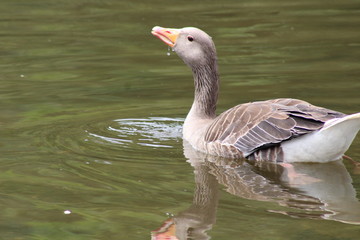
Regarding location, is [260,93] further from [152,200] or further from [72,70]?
[152,200]

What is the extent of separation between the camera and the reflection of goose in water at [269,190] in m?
6.91

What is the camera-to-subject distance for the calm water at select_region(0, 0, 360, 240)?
7.03m

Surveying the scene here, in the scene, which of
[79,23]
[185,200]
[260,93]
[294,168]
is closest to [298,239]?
[185,200]

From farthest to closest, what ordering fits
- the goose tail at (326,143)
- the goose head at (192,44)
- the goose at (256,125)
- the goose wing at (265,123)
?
the goose head at (192,44) < the goose wing at (265,123) < the goose at (256,125) < the goose tail at (326,143)

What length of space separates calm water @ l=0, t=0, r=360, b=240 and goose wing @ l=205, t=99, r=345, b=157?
29cm

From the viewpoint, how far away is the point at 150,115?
35.6ft

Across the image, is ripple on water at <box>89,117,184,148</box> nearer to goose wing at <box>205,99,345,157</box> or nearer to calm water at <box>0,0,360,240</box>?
calm water at <box>0,0,360,240</box>

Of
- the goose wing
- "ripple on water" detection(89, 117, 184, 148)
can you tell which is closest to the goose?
the goose wing

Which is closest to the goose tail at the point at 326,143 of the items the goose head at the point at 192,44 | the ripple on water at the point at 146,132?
the ripple on water at the point at 146,132

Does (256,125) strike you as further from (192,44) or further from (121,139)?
(121,139)

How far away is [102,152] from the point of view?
9.12m

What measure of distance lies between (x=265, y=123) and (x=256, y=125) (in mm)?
131

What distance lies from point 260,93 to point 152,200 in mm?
4632

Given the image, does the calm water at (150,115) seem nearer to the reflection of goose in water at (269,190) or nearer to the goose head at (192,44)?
the reflection of goose in water at (269,190)
